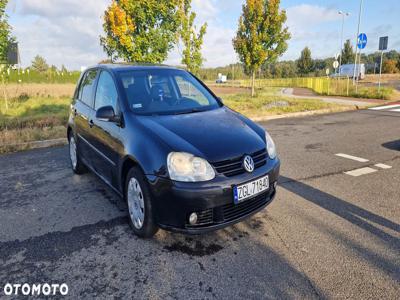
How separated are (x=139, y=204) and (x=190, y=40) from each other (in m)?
9.93

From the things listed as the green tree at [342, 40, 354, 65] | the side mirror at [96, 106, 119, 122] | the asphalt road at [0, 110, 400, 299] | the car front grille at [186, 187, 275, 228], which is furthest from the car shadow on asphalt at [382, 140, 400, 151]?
the green tree at [342, 40, 354, 65]

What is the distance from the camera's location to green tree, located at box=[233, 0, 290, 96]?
16.4 meters

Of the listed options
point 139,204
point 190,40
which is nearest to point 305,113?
point 190,40

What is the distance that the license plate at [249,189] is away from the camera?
2707 millimetres

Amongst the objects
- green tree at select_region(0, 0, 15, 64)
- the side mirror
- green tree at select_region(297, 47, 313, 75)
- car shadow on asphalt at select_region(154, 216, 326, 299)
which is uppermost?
green tree at select_region(297, 47, 313, 75)

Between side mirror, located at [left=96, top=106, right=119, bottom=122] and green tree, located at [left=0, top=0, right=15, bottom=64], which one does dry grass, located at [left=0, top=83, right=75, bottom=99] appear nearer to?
green tree, located at [left=0, top=0, right=15, bottom=64]

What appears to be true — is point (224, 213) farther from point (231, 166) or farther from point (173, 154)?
point (173, 154)

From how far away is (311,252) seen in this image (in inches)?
109

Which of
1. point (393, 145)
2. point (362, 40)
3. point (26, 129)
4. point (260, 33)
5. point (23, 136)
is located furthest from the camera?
point (260, 33)

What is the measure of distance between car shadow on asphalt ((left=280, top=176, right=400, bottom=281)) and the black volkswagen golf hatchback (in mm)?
925

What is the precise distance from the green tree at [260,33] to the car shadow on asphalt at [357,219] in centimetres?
1369

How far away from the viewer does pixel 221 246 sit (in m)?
2.90

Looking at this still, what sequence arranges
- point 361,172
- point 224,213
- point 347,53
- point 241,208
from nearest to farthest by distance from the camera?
point 224,213
point 241,208
point 361,172
point 347,53

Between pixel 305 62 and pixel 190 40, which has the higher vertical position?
pixel 305 62
